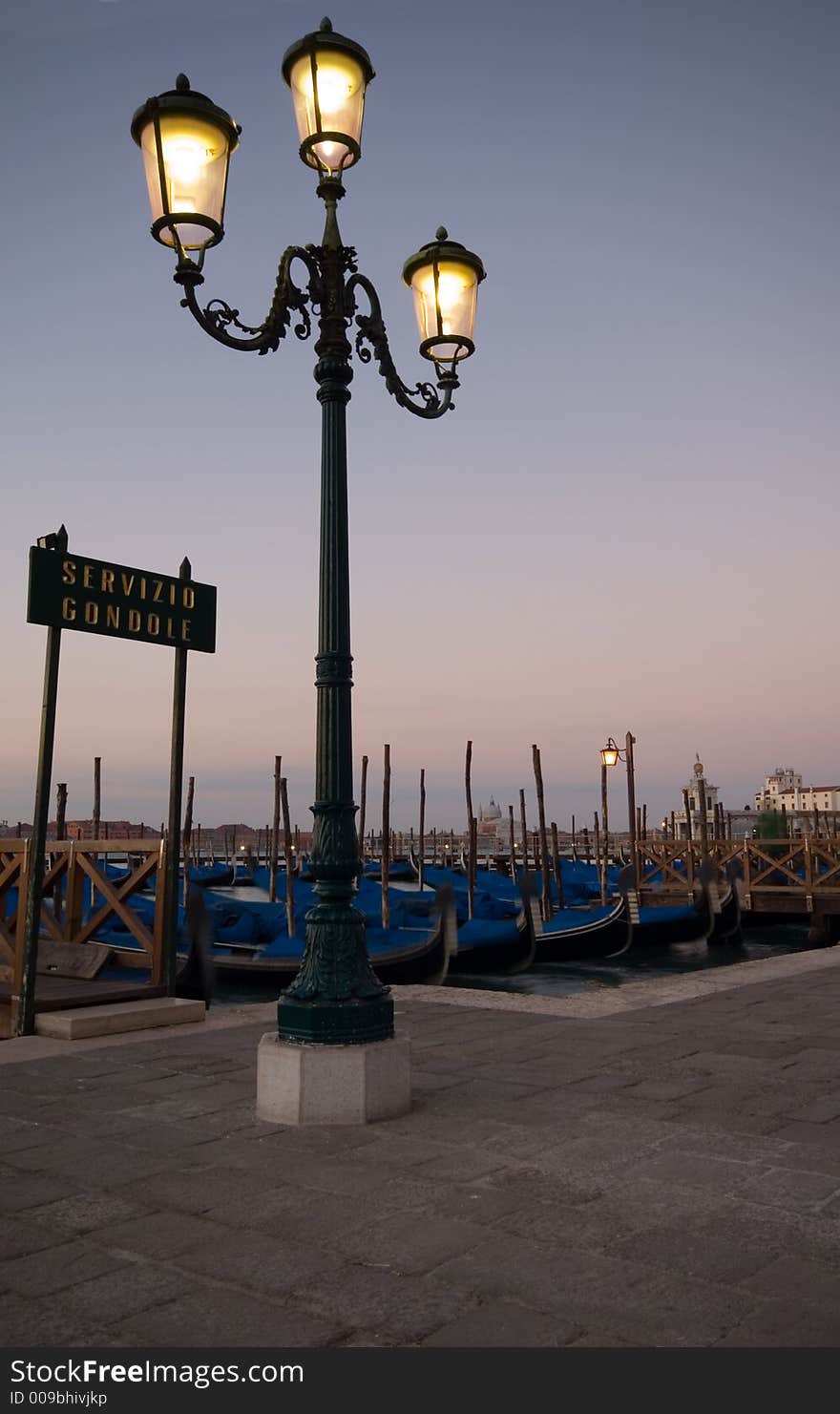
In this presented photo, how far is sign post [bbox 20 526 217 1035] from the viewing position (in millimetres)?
6066

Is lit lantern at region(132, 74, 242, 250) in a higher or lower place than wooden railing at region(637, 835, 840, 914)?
higher

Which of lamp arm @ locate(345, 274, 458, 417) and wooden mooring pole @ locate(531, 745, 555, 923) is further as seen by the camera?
wooden mooring pole @ locate(531, 745, 555, 923)

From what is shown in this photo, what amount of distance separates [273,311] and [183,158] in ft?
2.21

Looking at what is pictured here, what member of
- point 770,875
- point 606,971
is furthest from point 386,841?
point 770,875

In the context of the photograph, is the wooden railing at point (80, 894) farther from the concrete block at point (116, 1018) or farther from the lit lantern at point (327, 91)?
the lit lantern at point (327, 91)

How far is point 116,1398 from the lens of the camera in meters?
1.96

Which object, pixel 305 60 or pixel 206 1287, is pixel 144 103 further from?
pixel 206 1287

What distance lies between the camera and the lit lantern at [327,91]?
4.30m

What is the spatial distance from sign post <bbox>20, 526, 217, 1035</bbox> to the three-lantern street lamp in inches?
93.2

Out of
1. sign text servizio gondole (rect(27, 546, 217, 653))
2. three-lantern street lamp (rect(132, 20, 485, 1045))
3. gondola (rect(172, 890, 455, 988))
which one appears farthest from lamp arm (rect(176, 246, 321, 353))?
gondola (rect(172, 890, 455, 988))

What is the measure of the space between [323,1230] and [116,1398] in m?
0.88

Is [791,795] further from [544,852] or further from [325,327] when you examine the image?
[325,327]

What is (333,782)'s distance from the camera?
14.2 feet

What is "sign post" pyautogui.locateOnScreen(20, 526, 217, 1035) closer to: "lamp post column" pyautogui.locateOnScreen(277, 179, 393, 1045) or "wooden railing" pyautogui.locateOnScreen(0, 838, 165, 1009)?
"wooden railing" pyautogui.locateOnScreen(0, 838, 165, 1009)
